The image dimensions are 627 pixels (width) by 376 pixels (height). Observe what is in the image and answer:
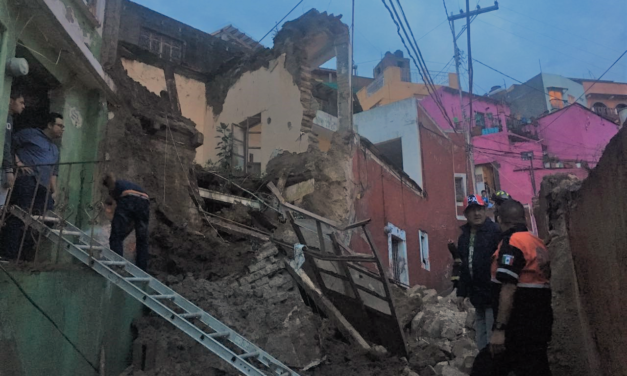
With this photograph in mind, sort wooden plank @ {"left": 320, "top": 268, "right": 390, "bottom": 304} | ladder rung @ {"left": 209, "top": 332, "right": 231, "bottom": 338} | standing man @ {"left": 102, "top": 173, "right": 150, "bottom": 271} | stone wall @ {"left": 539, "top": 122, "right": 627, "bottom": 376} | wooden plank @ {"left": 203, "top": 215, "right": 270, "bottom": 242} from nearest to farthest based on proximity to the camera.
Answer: stone wall @ {"left": 539, "top": 122, "right": 627, "bottom": 376}
ladder rung @ {"left": 209, "top": 332, "right": 231, "bottom": 338}
standing man @ {"left": 102, "top": 173, "right": 150, "bottom": 271}
wooden plank @ {"left": 320, "top": 268, "right": 390, "bottom": 304}
wooden plank @ {"left": 203, "top": 215, "right": 270, "bottom": 242}

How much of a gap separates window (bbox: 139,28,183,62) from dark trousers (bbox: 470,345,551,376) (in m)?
18.0

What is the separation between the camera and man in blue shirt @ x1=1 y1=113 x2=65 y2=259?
5113 millimetres

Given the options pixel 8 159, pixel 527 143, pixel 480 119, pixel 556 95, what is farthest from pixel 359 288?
pixel 556 95

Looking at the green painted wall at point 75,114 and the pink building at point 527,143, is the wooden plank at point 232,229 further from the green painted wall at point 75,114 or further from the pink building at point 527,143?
the pink building at point 527,143

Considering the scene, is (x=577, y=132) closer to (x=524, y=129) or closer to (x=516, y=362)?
(x=524, y=129)

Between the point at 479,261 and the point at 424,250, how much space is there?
1265 centimetres

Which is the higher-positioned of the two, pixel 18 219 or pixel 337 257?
pixel 18 219

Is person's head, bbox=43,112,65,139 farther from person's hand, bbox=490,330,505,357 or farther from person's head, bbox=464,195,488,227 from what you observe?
person's hand, bbox=490,330,505,357

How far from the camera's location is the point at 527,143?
3456 centimetres

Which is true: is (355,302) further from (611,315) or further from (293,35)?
(293,35)

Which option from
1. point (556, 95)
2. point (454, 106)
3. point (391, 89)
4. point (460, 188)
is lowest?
point (460, 188)

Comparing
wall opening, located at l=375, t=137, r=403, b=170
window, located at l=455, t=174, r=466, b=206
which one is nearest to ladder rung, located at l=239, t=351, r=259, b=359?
wall opening, located at l=375, t=137, r=403, b=170

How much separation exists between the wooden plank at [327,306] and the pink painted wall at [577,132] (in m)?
31.7

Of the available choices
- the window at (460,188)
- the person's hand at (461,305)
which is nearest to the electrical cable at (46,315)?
the person's hand at (461,305)
